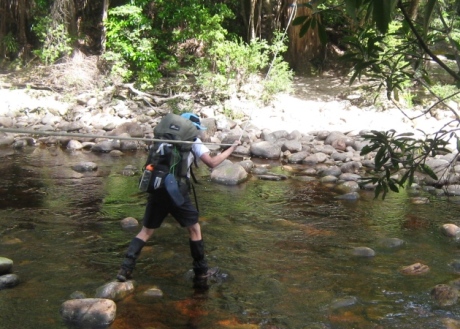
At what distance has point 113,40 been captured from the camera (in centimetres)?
1392

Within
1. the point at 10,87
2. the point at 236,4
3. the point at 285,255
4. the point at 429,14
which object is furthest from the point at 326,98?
the point at 429,14

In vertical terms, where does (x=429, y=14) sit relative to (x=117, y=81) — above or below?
above

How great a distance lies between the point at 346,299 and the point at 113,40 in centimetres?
1103

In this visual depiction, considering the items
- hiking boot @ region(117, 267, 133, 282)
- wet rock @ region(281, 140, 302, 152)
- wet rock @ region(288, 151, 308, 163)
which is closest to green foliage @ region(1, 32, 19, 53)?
wet rock @ region(281, 140, 302, 152)

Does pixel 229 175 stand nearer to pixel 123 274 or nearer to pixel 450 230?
pixel 450 230

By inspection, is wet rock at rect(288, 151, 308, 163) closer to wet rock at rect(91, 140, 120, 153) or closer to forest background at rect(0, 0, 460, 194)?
forest background at rect(0, 0, 460, 194)

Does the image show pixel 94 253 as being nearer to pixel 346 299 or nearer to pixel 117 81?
pixel 346 299

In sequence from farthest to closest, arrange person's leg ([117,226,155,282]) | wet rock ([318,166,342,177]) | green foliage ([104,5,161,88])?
green foliage ([104,5,161,88]) → wet rock ([318,166,342,177]) → person's leg ([117,226,155,282])

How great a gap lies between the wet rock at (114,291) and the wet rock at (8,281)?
693mm

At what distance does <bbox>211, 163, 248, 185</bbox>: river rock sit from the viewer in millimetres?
8773

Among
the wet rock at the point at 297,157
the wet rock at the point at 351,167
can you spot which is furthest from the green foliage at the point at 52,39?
the wet rock at the point at 351,167

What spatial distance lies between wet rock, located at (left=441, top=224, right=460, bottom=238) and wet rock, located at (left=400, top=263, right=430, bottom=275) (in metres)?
1.19

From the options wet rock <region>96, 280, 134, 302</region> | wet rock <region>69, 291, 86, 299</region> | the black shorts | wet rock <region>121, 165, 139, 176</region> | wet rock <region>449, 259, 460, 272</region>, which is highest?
the black shorts

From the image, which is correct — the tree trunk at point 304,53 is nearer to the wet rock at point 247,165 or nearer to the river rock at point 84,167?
the wet rock at point 247,165
